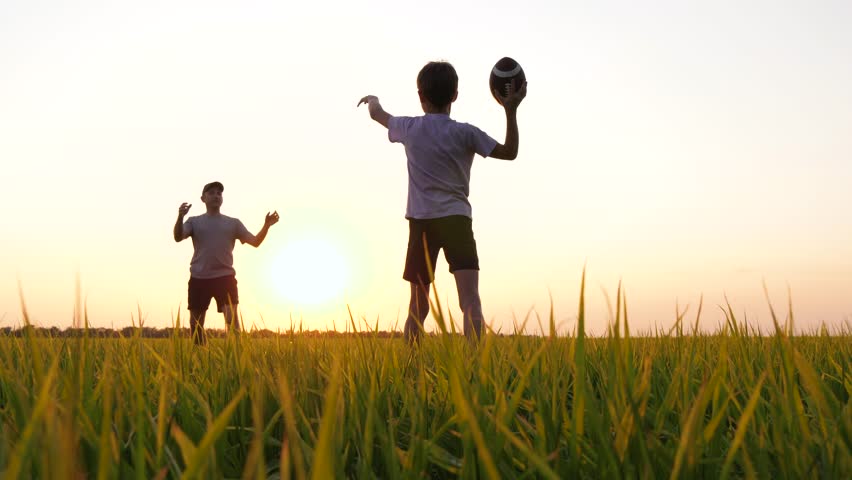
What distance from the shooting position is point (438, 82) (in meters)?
4.12

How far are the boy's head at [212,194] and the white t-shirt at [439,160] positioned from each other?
408 centimetres

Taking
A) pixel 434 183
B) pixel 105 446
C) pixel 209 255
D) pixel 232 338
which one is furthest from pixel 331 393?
pixel 209 255

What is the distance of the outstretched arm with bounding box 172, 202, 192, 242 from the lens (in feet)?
22.1

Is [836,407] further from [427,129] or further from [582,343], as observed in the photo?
[427,129]

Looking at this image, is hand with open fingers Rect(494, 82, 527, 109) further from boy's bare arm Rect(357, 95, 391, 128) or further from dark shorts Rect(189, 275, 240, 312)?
dark shorts Rect(189, 275, 240, 312)

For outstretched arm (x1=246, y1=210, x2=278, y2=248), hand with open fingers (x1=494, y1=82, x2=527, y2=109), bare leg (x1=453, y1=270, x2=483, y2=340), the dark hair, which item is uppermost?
the dark hair

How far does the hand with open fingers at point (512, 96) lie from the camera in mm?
3957

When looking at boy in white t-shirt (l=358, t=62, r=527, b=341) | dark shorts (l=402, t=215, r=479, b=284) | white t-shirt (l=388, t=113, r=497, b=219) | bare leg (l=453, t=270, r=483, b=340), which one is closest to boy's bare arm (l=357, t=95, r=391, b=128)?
boy in white t-shirt (l=358, t=62, r=527, b=341)

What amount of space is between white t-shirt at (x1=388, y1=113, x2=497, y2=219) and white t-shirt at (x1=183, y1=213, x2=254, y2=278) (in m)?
3.85

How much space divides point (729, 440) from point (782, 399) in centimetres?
33

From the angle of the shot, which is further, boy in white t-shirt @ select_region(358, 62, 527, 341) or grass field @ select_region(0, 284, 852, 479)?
boy in white t-shirt @ select_region(358, 62, 527, 341)

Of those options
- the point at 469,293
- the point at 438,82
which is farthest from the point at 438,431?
the point at 438,82

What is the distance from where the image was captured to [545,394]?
136 cm

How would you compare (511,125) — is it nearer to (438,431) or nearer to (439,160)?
(439,160)
